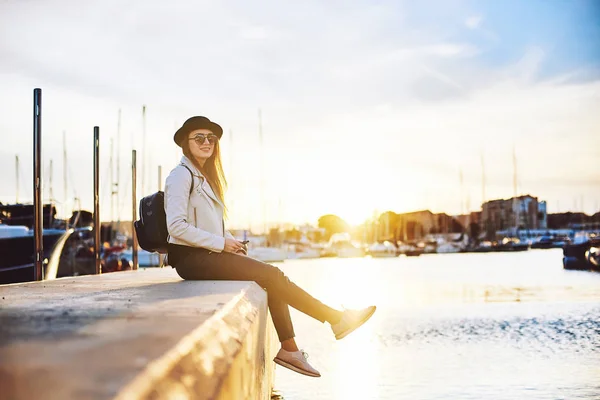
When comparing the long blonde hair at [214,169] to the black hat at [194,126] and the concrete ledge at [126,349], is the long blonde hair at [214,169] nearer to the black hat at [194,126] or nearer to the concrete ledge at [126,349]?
the black hat at [194,126]

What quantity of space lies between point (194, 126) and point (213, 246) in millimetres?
1171

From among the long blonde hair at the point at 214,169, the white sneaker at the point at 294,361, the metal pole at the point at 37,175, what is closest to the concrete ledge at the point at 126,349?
the white sneaker at the point at 294,361

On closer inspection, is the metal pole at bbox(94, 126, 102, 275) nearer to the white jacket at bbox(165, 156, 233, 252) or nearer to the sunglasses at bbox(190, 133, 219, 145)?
the sunglasses at bbox(190, 133, 219, 145)

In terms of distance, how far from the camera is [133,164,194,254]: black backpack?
6160 mm

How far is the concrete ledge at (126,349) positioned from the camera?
150 cm

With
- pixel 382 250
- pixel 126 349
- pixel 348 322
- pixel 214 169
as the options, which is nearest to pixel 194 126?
pixel 214 169

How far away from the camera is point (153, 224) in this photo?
20.3 feet

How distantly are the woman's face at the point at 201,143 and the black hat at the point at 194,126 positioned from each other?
0.12ft

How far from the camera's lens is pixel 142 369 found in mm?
1625

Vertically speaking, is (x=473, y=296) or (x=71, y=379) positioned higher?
(x=71, y=379)

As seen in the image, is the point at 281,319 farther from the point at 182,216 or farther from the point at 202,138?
the point at 202,138

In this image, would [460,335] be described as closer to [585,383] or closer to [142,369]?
[585,383]

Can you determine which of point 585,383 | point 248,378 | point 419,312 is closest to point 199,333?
point 248,378

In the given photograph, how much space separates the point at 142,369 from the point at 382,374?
833 cm
